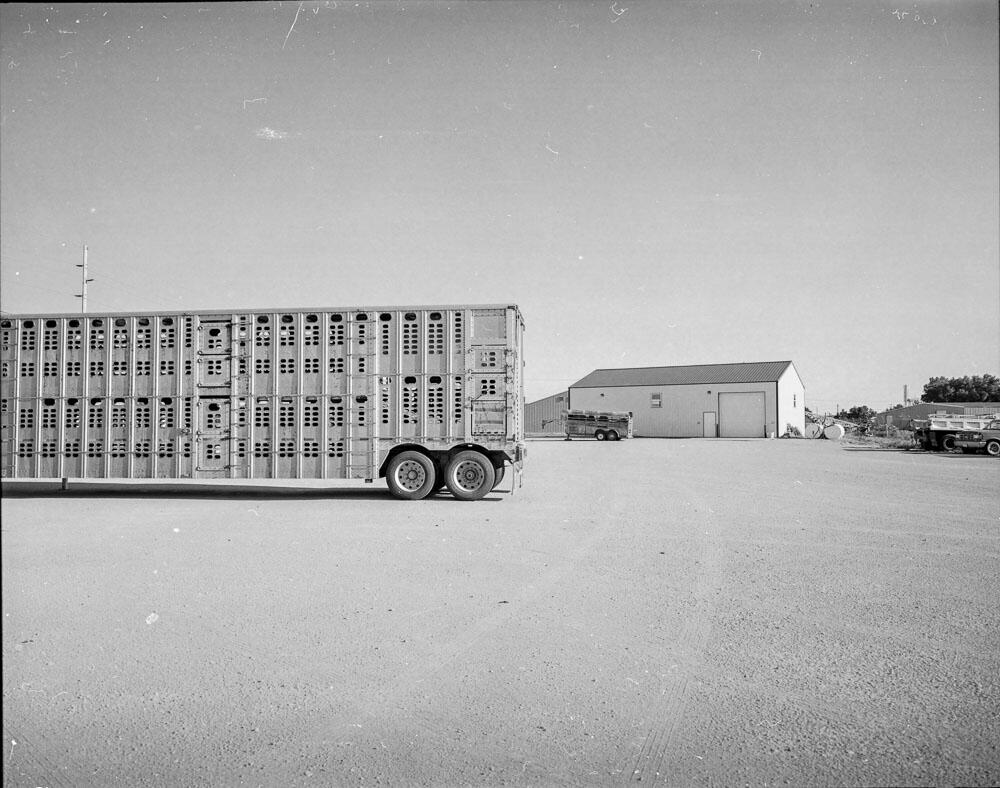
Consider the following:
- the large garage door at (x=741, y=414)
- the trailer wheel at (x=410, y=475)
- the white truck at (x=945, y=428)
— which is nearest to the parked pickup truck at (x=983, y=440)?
the white truck at (x=945, y=428)

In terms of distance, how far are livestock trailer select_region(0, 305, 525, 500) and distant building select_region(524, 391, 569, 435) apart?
51.6m

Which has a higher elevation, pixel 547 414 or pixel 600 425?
pixel 547 414

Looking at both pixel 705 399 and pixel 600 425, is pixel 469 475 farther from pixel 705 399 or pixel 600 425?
pixel 705 399

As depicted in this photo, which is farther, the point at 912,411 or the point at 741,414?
the point at 912,411

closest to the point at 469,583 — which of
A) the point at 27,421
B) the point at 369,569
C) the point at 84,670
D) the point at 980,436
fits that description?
the point at 369,569

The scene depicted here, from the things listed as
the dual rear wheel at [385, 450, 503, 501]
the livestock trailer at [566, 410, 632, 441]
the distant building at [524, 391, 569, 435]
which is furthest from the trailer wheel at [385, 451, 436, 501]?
the distant building at [524, 391, 569, 435]

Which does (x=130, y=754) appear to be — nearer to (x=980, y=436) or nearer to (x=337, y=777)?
(x=337, y=777)

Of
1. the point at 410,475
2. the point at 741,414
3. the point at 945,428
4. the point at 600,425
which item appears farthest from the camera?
the point at 741,414

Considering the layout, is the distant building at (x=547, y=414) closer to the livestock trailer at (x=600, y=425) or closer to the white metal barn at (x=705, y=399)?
the white metal barn at (x=705, y=399)

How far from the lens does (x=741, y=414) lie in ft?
168

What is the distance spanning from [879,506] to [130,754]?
39.0 feet

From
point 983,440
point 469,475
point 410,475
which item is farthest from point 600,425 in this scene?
point 410,475

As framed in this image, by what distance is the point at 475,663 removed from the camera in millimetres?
4598

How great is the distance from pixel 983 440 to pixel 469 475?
25976 millimetres
